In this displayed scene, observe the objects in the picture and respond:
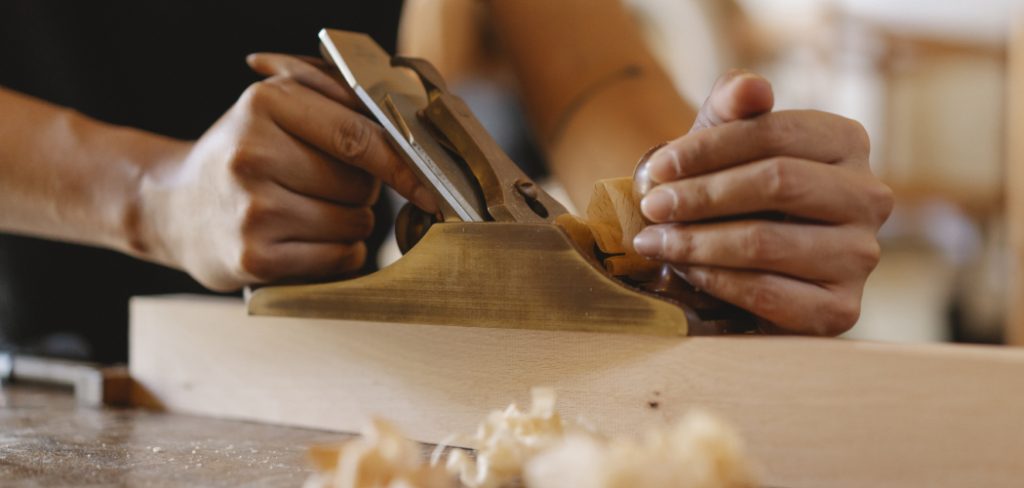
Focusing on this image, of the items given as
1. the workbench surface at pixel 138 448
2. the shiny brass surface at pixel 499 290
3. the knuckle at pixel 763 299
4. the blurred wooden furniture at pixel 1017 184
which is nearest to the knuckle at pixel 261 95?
the shiny brass surface at pixel 499 290

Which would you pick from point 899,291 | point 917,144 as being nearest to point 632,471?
point 917,144

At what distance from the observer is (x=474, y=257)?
911 millimetres

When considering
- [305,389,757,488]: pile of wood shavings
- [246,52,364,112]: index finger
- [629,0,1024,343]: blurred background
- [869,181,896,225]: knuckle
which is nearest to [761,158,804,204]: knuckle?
[869,181,896,225]: knuckle

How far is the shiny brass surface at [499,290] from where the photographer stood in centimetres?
84

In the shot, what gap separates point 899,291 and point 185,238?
4480 mm

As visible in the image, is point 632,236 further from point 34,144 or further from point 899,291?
point 899,291

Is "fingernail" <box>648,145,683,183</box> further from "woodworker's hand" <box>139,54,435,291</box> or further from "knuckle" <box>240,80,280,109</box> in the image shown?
"knuckle" <box>240,80,280,109</box>

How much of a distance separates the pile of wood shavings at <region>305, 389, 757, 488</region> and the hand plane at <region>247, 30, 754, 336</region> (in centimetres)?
14

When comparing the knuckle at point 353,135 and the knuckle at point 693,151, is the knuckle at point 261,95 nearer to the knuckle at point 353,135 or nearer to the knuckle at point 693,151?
the knuckle at point 353,135

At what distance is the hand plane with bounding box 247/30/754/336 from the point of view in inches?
33.7

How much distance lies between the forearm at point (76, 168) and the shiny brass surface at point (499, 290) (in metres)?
0.36

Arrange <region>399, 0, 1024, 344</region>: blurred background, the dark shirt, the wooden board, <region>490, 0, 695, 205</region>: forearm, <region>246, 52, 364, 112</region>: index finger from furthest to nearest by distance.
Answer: <region>399, 0, 1024, 344</region>: blurred background < the dark shirt < <region>490, 0, 695, 205</region>: forearm < <region>246, 52, 364, 112</region>: index finger < the wooden board

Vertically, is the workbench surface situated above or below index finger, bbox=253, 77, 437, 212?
below

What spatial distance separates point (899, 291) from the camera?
488 centimetres
